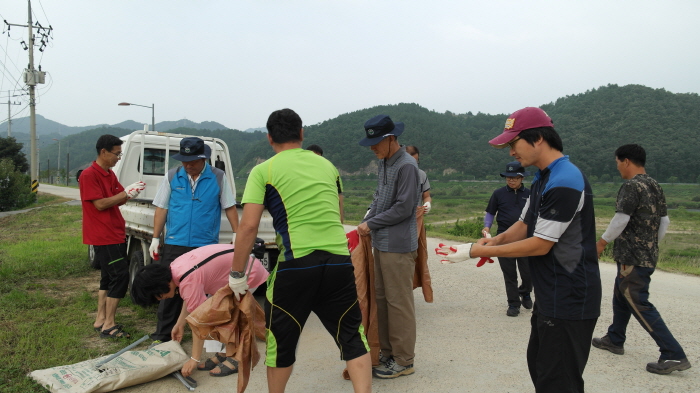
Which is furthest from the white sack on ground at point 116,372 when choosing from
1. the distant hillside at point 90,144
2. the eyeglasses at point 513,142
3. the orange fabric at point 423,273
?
the distant hillside at point 90,144

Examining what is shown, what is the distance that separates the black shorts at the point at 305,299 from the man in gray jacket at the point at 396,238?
93cm

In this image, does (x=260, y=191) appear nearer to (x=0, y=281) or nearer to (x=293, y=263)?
(x=293, y=263)

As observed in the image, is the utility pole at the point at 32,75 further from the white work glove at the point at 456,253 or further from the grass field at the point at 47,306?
the white work glove at the point at 456,253

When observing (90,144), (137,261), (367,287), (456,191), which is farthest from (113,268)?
(90,144)

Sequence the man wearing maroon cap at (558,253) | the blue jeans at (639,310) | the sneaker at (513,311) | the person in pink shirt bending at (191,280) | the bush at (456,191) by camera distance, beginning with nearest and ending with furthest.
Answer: the man wearing maroon cap at (558,253), the person in pink shirt bending at (191,280), the blue jeans at (639,310), the sneaker at (513,311), the bush at (456,191)

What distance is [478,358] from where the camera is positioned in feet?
14.0

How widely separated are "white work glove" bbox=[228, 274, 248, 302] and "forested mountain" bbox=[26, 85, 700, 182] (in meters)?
50.3

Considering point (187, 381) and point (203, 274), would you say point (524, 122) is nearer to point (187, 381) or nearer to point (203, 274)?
point (203, 274)

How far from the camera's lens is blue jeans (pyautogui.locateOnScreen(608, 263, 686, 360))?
12.8ft

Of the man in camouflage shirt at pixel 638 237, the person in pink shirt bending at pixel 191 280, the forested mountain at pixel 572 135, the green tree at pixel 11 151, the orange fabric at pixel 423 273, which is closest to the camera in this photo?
the person in pink shirt bending at pixel 191 280

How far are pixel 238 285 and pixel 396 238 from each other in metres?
1.38

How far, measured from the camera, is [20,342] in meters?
4.46

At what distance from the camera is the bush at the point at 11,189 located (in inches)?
869

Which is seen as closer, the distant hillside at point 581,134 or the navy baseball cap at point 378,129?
the navy baseball cap at point 378,129
